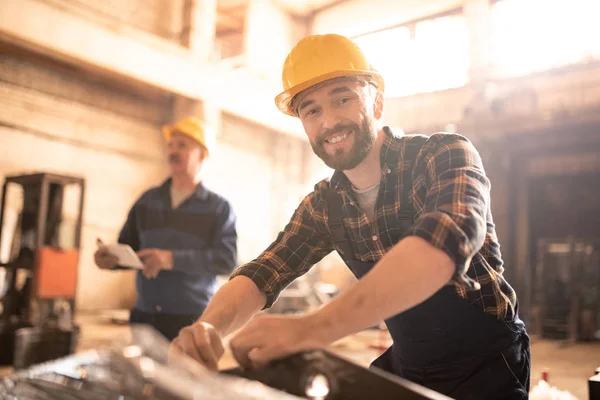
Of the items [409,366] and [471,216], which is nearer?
[471,216]

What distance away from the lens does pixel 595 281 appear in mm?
8680

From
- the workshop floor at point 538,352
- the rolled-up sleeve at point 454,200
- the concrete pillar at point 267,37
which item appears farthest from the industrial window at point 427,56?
the rolled-up sleeve at point 454,200

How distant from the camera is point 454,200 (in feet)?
4.17

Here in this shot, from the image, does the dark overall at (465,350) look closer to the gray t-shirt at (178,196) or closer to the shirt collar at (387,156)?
the shirt collar at (387,156)

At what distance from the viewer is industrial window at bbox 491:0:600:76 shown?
1041cm

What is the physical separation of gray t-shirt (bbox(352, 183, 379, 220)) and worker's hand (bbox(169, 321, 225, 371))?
73 cm

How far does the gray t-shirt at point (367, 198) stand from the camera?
5.91 ft

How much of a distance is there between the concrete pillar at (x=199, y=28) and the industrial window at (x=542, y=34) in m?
6.54

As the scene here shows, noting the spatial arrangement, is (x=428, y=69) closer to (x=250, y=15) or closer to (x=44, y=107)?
(x=250, y=15)

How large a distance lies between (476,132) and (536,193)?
1.97m

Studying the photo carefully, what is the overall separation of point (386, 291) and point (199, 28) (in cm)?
1124

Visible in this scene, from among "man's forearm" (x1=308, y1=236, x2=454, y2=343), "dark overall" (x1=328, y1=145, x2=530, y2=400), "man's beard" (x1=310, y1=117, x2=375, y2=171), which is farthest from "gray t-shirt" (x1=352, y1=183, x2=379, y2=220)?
"man's forearm" (x1=308, y1=236, x2=454, y2=343)

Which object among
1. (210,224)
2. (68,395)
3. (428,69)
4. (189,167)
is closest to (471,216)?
(68,395)

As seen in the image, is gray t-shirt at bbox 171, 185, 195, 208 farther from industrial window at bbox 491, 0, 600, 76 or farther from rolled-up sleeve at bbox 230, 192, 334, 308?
industrial window at bbox 491, 0, 600, 76
